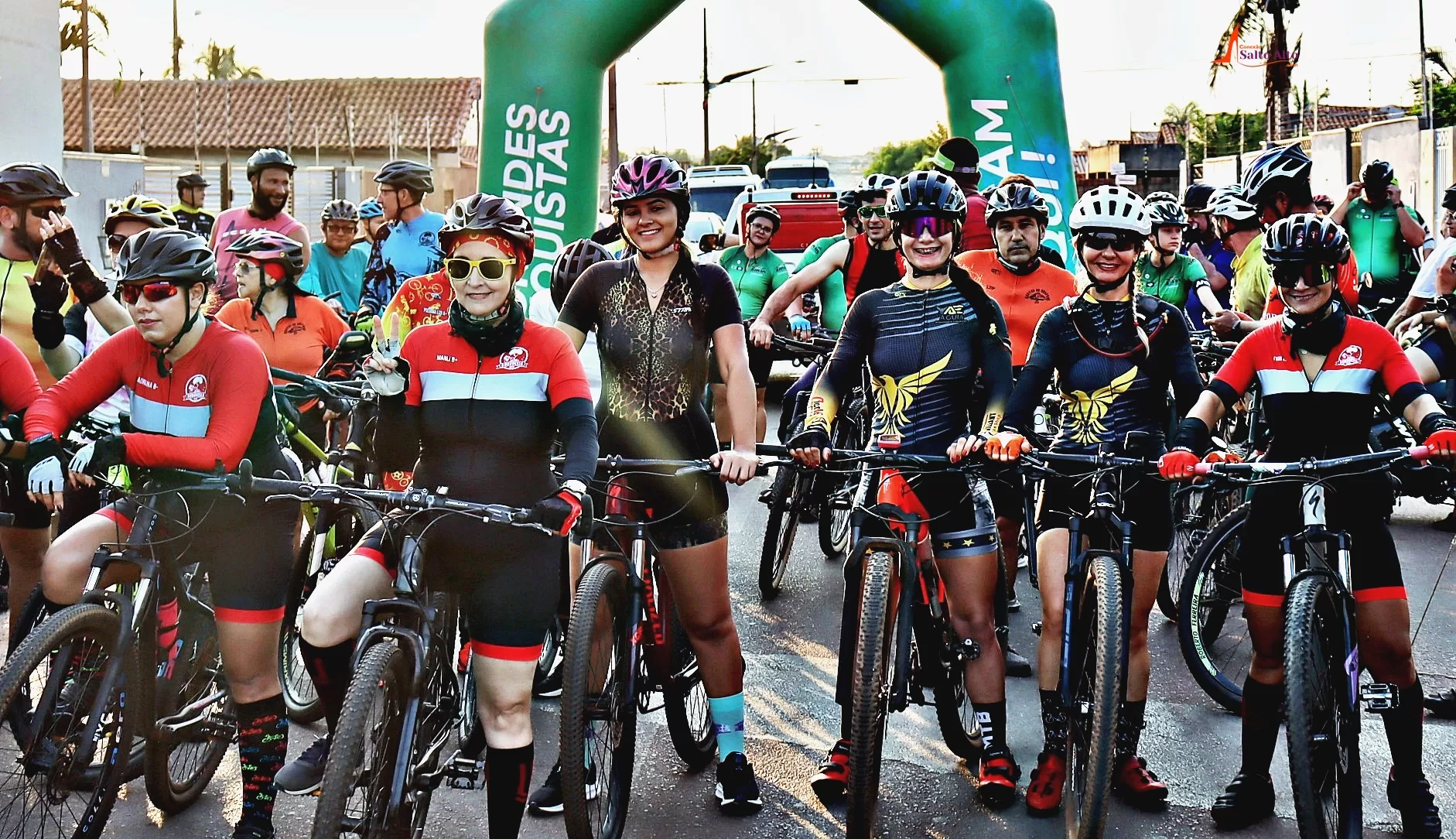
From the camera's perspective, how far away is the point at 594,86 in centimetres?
1275

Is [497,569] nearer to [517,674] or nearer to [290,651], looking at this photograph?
[517,674]

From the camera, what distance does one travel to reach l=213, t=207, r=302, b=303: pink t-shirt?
8.32 metres

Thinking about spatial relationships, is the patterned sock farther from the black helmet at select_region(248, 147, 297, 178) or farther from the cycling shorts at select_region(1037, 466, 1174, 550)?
the black helmet at select_region(248, 147, 297, 178)

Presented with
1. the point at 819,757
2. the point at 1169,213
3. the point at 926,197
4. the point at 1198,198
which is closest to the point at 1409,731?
the point at 819,757

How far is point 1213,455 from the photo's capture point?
492 centimetres

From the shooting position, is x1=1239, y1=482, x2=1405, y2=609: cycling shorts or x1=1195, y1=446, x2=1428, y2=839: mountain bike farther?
x1=1239, y1=482, x2=1405, y2=609: cycling shorts

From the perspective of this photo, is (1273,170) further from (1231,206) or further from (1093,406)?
(1231,206)

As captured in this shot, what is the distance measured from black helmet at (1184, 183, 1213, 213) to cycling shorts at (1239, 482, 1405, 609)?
7.44 meters

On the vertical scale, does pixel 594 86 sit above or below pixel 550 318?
above

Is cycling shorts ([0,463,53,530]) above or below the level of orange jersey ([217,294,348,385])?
below

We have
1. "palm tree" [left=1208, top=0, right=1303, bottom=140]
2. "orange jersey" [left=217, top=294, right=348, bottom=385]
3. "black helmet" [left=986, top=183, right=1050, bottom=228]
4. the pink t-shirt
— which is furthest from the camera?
"palm tree" [left=1208, top=0, right=1303, bottom=140]

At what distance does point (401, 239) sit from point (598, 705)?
184 inches

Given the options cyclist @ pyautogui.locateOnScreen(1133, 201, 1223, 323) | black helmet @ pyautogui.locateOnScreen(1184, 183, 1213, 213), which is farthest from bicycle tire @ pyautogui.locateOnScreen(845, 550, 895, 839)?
black helmet @ pyautogui.locateOnScreen(1184, 183, 1213, 213)

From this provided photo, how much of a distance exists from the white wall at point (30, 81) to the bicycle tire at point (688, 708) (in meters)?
21.0
